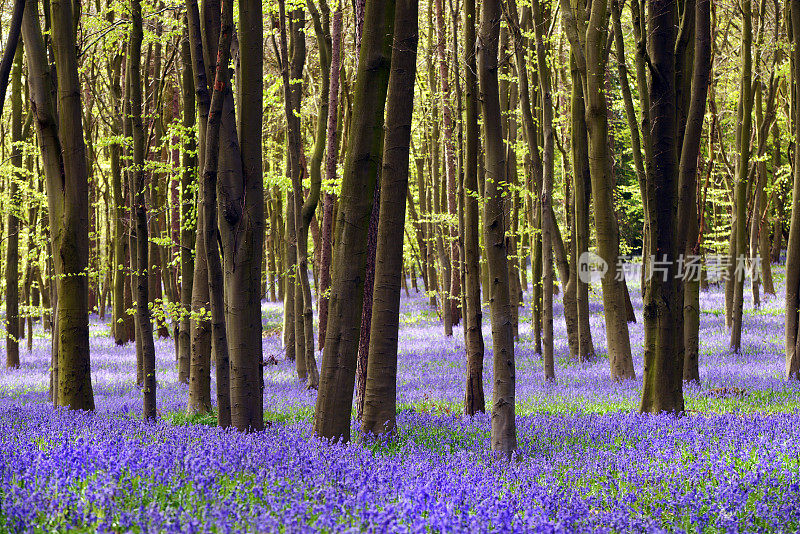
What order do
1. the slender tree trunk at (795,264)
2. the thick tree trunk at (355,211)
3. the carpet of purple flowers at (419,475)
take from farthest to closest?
the slender tree trunk at (795,264) < the thick tree trunk at (355,211) < the carpet of purple flowers at (419,475)

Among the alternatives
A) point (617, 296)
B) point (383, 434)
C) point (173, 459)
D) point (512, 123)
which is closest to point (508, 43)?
point (512, 123)

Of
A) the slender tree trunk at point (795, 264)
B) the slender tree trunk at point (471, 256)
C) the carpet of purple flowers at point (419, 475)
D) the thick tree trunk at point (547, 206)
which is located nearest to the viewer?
the carpet of purple flowers at point (419, 475)

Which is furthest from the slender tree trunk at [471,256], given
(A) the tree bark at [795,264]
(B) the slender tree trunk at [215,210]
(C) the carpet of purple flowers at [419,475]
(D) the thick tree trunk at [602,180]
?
(A) the tree bark at [795,264]

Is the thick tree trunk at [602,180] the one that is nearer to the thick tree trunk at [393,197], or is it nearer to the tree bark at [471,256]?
the tree bark at [471,256]

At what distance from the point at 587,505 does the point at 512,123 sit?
1731 cm

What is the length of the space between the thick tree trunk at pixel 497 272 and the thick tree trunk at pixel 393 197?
2.56 feet

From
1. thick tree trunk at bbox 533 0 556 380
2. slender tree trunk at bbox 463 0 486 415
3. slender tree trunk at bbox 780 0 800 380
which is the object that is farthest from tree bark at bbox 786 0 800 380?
slender tree trunk at bbox 463 0 486 415

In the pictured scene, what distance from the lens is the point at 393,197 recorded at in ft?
20.8

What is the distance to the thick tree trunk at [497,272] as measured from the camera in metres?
5.93

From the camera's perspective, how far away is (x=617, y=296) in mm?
12297

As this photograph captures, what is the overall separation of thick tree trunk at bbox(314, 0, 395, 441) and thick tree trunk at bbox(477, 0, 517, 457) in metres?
1.18

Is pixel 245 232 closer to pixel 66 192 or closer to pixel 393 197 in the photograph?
pixel 393 197

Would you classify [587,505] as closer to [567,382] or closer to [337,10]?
[567,382]

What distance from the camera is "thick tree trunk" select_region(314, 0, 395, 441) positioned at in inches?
228
